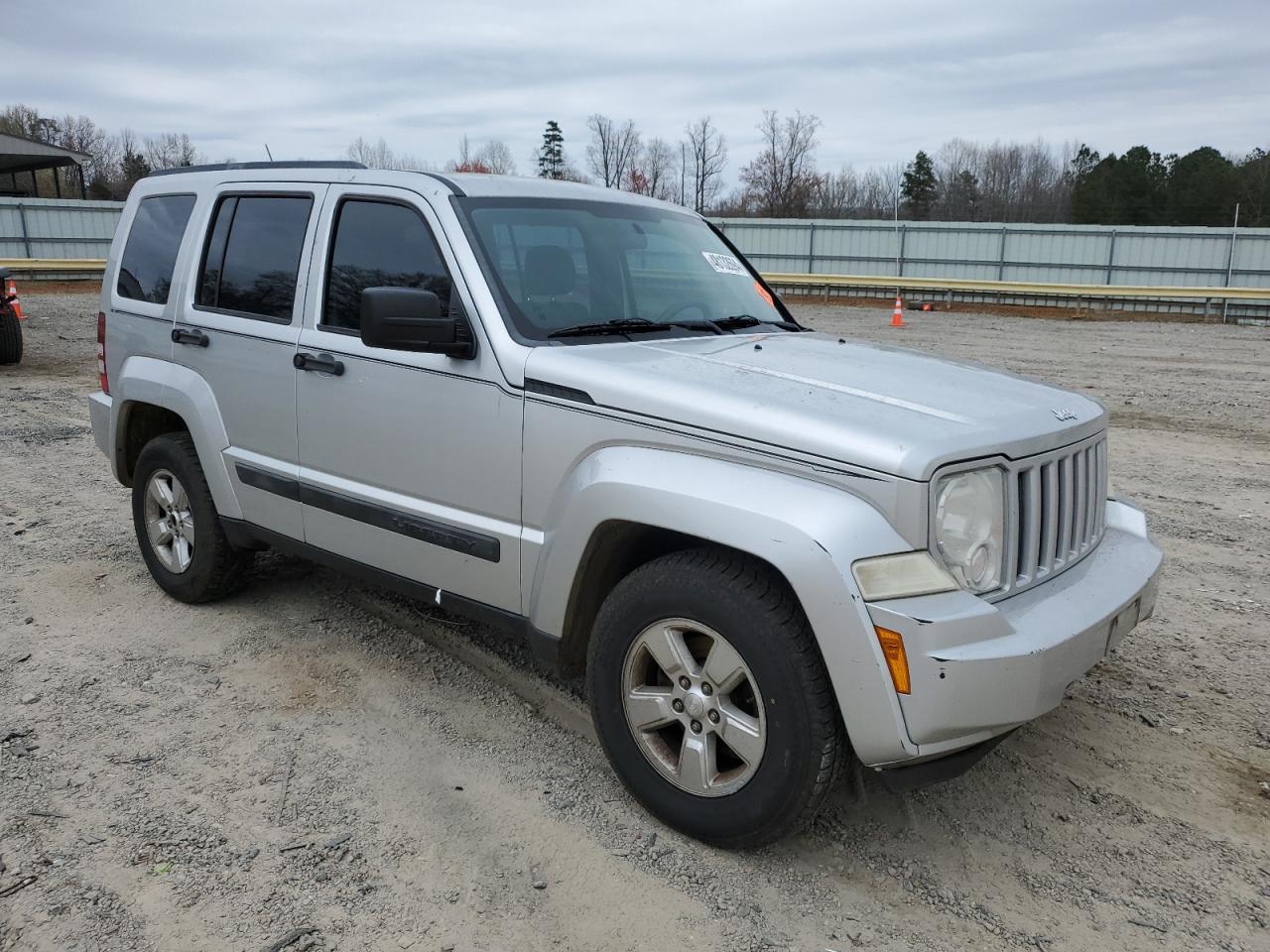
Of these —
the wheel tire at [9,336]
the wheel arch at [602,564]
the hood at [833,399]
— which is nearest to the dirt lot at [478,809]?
the wheel arch at [602,564]

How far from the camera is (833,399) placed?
2.90m

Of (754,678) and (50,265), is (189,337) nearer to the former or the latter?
(754,678)

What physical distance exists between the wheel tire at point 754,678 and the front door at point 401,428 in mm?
540

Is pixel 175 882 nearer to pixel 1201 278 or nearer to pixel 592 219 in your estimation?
pixel 592 219

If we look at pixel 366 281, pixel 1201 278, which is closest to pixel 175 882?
pixel 366 281

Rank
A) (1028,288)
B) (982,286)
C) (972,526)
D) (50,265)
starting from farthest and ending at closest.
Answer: (50,265)
(982,286)
(1028,288)
(972,526)

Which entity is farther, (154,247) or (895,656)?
(154,247)

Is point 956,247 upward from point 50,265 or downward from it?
upward

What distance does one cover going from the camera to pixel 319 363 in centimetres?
383

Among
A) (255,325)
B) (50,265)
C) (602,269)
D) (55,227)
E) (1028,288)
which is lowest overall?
(1028,288)

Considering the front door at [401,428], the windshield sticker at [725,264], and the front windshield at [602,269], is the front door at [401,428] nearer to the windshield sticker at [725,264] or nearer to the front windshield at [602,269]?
the front windshield at [602,269]

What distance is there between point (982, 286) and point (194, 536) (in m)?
22.6

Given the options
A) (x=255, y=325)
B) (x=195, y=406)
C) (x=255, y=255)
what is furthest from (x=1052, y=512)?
(x=195, y=406)

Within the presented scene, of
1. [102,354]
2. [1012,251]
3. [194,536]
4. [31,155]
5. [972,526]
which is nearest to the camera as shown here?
[972,526]
